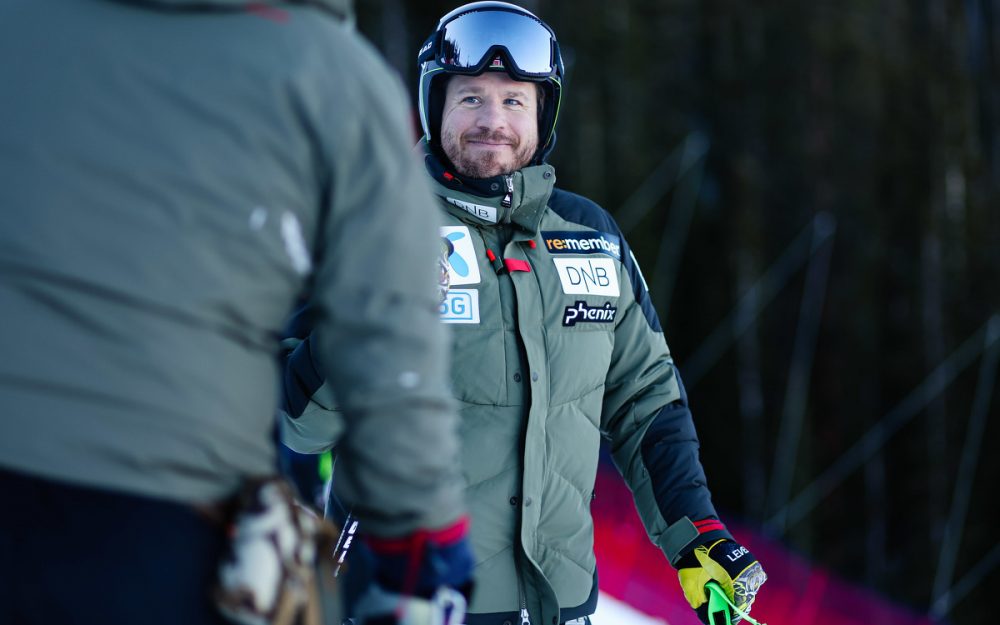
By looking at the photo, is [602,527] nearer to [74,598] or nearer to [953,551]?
[953,551]

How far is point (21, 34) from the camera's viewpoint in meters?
1.10

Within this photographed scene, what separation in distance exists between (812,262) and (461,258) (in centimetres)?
495

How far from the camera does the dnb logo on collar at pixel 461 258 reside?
2.09 meters

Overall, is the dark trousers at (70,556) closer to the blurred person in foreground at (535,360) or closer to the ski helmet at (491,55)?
the blurred person in foreground at (535,360)

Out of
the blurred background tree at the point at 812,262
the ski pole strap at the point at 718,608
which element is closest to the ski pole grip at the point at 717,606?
the ski pole strap at the point at 718,608

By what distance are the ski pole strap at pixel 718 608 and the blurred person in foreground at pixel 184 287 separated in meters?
1.13

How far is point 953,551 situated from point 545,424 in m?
5.23

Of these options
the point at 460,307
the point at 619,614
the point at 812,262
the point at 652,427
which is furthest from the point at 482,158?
the point at 812,262

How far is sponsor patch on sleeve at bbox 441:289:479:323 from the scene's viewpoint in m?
2.06

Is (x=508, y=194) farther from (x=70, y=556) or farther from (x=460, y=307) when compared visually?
(x=70, y=556)

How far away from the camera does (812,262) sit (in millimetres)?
6668

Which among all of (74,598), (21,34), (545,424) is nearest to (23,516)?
(74,598)

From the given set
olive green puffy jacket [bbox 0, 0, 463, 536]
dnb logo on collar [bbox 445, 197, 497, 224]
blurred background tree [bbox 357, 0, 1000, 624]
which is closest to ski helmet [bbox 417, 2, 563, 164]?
dnb logo on collar [bbox 445, 197, 497, 224]

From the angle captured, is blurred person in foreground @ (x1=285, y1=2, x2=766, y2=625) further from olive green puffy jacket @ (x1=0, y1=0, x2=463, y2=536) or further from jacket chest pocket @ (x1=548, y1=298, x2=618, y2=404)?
olive green puffy jacket @ (x1=0, y1=0, x2=463, y2=536)
